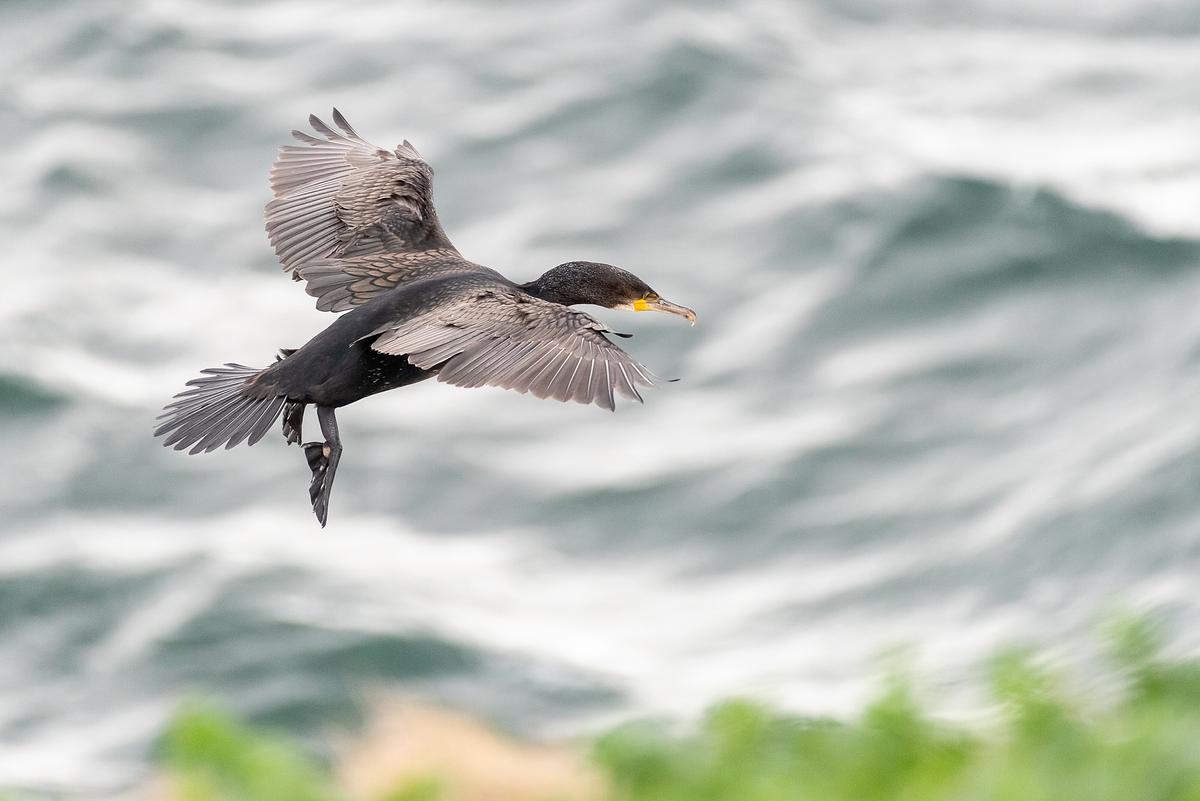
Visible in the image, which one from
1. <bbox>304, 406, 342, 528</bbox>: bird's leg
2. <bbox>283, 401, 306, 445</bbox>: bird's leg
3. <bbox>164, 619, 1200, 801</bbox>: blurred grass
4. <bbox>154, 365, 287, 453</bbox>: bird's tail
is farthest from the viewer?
<bbox>164, 619, 1200, 801</bbox>: blurred grass

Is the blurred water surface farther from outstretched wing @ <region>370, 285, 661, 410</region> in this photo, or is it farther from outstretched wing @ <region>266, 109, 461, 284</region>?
outstretched wing @ <region>370, 285, 661, 410</region>

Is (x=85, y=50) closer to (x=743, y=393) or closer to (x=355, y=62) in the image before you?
(x=355, y=62)

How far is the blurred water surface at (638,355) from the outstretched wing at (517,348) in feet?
19.9

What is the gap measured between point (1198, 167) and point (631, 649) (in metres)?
6.06

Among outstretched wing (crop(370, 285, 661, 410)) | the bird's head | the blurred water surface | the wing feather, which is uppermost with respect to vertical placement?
the blurred water surface

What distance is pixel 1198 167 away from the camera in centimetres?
1495

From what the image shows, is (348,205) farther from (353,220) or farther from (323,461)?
(323,461)

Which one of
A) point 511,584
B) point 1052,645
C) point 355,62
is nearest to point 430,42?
point 355,62

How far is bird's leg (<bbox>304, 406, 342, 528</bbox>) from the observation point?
4801 mm

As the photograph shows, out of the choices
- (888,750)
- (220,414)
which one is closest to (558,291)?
(220,414)

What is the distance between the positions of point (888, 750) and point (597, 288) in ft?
6.41

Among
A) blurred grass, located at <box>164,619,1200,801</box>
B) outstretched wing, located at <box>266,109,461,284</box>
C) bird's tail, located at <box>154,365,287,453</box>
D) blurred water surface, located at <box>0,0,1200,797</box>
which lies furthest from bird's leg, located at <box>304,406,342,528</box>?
blurred water surface, located at <box>0,0,1200,797</box>

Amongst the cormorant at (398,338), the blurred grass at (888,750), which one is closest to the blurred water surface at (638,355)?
the blurred grass at (888,750)

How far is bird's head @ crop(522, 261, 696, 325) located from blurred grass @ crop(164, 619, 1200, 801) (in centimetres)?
153
